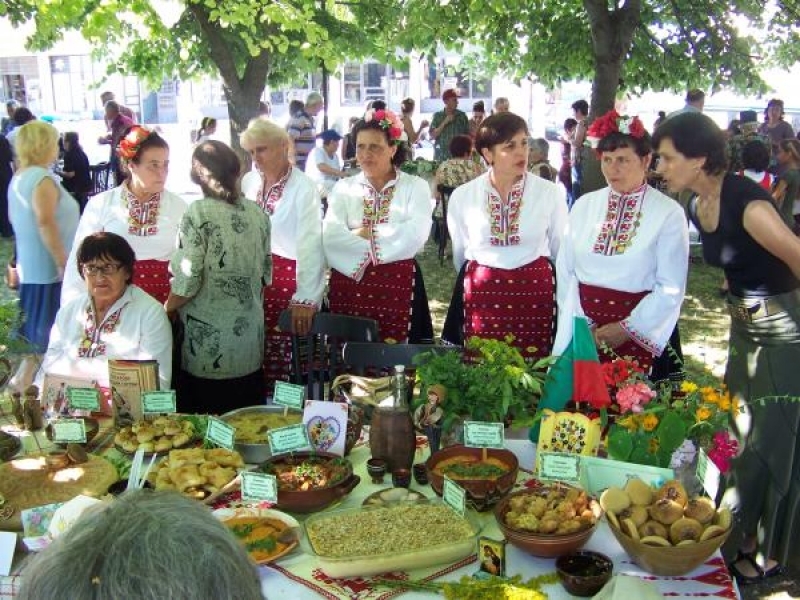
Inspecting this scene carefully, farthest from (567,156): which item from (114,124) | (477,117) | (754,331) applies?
(754,331)

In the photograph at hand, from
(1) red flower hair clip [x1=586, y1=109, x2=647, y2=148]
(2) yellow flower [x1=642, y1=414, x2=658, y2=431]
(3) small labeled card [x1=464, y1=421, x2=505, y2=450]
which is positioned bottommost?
(3) small labeled card [x1=464, y1=421, x2=505, y2=450]

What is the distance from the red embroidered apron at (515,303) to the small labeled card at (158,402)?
159 centimetres

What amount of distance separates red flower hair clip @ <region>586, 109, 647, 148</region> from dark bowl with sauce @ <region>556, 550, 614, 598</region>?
1909 mm

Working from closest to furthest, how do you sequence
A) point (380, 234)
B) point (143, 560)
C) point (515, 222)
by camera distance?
1. point (143, 560)
2. point (515, 222)
3. point (380, 234)

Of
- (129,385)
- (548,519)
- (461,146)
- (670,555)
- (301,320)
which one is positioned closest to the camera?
(670,555)

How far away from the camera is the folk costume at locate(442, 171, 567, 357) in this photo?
3.53 meters

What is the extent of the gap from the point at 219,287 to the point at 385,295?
97 centimetres

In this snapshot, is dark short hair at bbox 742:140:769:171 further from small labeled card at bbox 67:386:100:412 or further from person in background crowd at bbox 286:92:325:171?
small labeled card at bbox 67:386:100:412

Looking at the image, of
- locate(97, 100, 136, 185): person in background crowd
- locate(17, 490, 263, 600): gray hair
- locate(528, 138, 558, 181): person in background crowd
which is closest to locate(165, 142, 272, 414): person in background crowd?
locate(17, 490, 263, 600): gray hair

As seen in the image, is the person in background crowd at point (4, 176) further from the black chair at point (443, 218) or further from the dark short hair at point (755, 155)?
the dark short hair at point (755, 155)

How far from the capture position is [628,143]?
10.3ft

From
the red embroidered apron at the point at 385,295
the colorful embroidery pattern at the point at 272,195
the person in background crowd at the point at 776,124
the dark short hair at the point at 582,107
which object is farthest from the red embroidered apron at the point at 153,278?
the person in background crowd at the point at 776,124

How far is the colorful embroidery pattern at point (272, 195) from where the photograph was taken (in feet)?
12.3

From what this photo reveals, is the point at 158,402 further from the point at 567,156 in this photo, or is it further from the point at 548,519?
the point at 567,156
